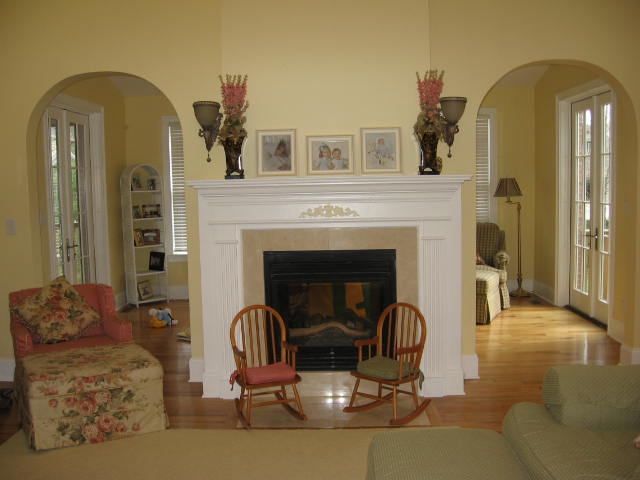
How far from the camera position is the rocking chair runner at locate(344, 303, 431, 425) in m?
4.09

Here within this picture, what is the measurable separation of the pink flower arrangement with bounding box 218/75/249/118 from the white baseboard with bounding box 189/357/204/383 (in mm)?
1935

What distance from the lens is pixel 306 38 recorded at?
466 cm

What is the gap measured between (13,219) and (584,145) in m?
5.82

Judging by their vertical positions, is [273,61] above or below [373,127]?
above

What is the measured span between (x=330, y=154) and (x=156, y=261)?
13.4 ft

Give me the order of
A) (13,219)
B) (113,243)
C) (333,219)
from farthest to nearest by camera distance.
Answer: (113,243) → (13,219) → (333,219)

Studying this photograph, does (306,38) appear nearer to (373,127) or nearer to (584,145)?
(373,127)

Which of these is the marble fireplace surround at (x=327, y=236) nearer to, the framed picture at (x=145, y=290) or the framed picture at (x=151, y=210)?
the framed picture at (x=145, y=290)

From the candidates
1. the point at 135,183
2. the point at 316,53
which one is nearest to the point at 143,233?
the point at 135,183

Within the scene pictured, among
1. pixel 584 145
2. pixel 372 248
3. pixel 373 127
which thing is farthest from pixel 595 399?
pixel 584 145

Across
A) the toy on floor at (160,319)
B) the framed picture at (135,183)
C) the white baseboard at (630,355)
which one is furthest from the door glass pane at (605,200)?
the framed picture at (135,183)

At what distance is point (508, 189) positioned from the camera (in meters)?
7.70

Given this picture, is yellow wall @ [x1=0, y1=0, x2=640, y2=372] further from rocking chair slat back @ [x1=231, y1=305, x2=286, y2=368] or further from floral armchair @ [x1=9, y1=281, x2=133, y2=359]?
floral armchair @ [x1=9, y1=281, x2=133, y2=359]

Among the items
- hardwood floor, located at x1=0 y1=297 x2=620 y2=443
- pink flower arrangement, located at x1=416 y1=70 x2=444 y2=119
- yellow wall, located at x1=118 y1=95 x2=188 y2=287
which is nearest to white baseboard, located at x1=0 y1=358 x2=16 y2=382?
hardwood floor, located at x1=0 y1=297 x2=620 y2=443
